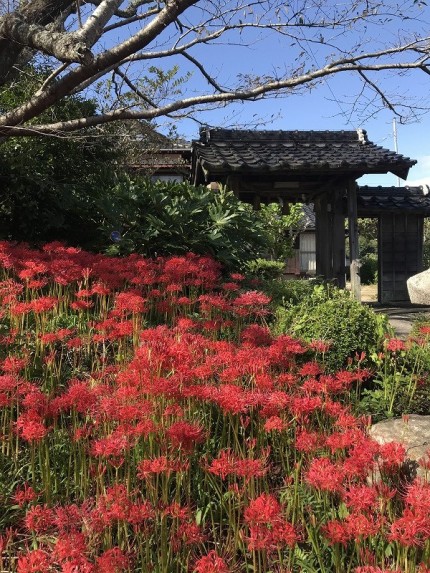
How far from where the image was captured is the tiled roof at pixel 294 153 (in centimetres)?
921

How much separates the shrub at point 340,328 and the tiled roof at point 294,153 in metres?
5.16

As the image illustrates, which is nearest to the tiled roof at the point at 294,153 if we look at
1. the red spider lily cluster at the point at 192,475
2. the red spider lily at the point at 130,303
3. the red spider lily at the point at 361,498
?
the red spider lily at the point at 130,303

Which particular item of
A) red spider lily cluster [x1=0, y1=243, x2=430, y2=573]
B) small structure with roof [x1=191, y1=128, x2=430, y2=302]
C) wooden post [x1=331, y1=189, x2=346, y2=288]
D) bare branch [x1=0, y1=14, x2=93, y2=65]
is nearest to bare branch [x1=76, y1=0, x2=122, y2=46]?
bare branch [x1=0, y1=14, x2=93, y2=65]

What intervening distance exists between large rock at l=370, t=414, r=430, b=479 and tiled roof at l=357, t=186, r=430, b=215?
1062cm

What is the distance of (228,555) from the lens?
77.0 inches

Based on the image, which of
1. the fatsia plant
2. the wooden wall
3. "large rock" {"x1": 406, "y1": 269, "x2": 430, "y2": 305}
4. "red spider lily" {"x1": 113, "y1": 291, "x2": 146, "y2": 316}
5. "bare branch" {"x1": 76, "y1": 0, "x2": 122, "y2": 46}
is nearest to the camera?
"red spider lily" {"x1": 113, "y1": 291, "x2": 146, "y2": 316}

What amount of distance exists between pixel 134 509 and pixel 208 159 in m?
8.13

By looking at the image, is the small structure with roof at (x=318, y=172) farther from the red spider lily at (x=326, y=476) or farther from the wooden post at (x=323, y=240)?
the red spider lily at (x=326, y=476)

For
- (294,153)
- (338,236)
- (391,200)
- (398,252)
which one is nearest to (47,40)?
(294,153)

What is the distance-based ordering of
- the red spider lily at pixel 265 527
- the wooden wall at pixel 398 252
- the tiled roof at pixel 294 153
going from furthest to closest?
the wooden wall at pixel 398 252 < the tiled roof at pixel 294 153 < the red spider lily at pixel 265 527

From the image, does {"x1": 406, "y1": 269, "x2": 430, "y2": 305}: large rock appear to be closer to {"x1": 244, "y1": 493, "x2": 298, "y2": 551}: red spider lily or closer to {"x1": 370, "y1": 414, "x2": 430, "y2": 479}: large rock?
{"x1": 370, "y1": 414, "x2": 430, "y2": 479}: large rock

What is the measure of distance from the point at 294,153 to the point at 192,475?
28.5 ft

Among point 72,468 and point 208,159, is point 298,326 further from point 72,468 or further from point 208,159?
point 208,159

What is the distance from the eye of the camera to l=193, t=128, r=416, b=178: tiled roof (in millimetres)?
9211
